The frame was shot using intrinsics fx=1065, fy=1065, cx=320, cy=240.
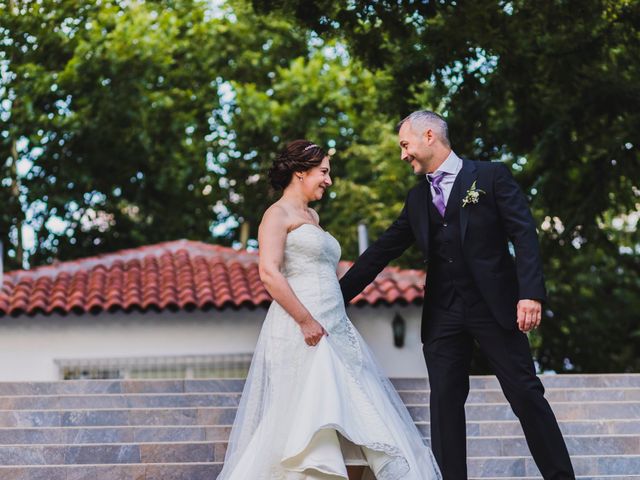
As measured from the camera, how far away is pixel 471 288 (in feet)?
18.5

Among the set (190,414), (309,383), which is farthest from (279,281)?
(190,414)

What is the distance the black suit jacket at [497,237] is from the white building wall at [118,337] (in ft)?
36.7

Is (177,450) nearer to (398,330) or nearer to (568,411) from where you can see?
(568,411)

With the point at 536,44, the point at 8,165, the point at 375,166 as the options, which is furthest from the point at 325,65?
the point at 536,44

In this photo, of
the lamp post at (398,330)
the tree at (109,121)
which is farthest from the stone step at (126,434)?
the tree at (109,121)

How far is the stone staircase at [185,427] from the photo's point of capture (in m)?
6.94

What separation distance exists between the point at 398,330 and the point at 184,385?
828 cm

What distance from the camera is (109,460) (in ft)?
23.5

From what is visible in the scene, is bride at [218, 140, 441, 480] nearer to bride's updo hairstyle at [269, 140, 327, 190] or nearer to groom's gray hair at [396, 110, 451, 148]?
bride's updo hairstyle at [269, 140, 327, 190]

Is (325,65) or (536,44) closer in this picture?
(536,44)

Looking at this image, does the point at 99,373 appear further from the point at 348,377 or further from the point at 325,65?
the point at 348,377

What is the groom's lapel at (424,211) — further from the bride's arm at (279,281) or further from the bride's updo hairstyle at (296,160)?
the bride's arm at (279,281)

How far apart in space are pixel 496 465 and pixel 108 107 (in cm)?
1780

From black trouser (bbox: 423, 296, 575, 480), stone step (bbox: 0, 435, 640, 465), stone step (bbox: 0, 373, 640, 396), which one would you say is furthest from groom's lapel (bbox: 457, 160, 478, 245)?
stone step (bbox: 0, 373, 640, 396)
